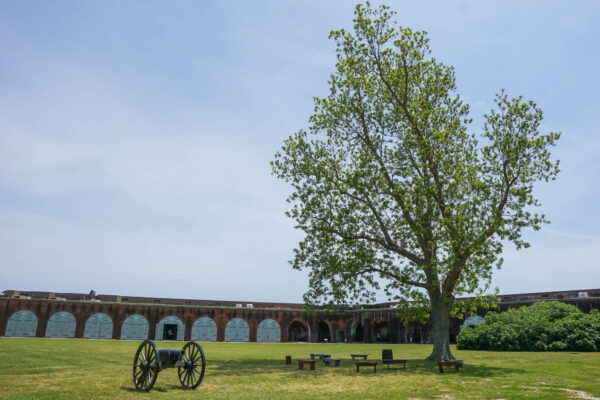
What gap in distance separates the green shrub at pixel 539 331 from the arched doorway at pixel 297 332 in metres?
25.9

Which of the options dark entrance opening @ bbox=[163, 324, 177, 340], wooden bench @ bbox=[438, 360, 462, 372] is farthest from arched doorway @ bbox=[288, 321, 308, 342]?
wooden bench @ bbox=[438, 360, 462, 372]

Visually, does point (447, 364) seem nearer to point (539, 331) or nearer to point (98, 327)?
point (539, 331)

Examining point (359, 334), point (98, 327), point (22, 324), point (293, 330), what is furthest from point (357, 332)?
point (22, 324)

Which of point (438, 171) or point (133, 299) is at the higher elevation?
point (438, 171)

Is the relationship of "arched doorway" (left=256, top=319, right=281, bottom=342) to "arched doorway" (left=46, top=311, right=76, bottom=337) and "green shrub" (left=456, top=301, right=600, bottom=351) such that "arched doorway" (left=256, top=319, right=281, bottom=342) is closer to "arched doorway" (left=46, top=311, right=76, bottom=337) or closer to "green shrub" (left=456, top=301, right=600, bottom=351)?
"arched doorway" (left=46, top=311, right=76, bottom=337)

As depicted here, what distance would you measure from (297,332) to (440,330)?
37123 mm

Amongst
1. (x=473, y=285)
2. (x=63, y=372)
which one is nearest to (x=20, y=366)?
(x=63, y=372)

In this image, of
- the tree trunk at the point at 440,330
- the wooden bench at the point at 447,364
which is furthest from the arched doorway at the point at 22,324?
the wooden bench at the point at 447,364

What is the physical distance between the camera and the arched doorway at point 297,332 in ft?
173

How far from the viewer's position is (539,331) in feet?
88.4

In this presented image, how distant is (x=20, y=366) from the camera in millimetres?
14461

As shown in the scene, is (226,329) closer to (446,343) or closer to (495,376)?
(446,343)

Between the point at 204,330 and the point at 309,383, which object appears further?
the point at 204,330

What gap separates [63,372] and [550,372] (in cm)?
1578
